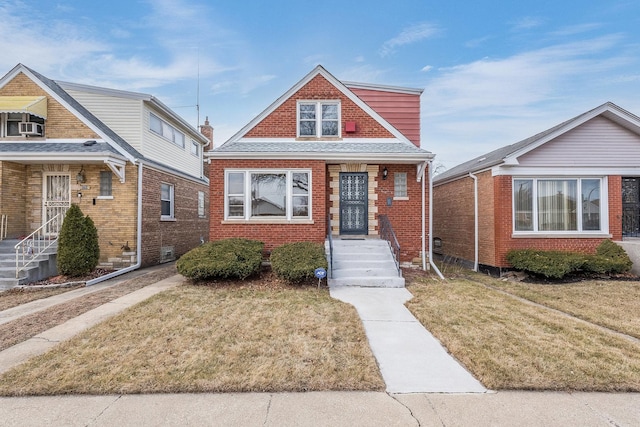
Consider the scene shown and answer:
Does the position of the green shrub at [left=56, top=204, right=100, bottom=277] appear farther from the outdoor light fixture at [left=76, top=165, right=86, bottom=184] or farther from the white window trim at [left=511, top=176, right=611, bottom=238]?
the white window trim at [left=511, top=176, right=611, bottom=238]

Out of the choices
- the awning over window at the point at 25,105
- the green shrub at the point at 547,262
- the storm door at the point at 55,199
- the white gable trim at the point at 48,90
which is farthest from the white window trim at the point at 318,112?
the awning over window at the point at 25,105

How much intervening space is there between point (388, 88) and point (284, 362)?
11.3m

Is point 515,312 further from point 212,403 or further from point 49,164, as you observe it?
point 49,164

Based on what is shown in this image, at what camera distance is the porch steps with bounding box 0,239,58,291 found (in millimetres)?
8820

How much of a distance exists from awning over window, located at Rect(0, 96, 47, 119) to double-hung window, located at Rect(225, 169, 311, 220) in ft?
22.4

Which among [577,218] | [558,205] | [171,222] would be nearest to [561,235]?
[577,218]

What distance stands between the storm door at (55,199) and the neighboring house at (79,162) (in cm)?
3

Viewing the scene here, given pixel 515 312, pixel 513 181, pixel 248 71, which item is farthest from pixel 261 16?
pixel 515 312

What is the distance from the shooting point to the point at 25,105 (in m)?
10.5

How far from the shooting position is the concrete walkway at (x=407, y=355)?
3.50 m

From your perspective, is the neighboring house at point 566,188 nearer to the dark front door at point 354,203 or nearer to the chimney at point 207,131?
the dark front door at point 354,203

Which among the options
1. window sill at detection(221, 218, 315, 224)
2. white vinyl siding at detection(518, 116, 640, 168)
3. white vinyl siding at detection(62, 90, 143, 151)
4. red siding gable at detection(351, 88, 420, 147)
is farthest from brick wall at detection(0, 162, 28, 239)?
white vinyl siding at detection(518, 116, 640, 168)

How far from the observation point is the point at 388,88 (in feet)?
40.6

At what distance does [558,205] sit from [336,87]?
8.69 meters
